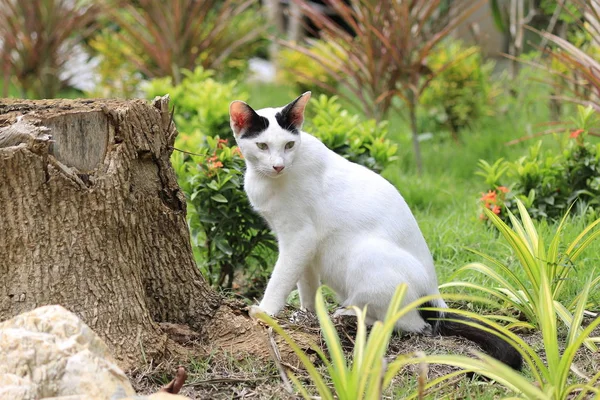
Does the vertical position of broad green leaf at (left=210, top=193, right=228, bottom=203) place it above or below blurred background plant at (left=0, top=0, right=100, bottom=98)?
below

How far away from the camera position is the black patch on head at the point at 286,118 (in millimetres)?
3289

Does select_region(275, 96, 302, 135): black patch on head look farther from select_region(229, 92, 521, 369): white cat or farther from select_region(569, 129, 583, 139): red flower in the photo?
select_region(569, 129, 583, 139): red flower

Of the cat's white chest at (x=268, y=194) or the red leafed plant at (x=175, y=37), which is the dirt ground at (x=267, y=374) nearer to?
the cat's white chest at (x=268, y=194)

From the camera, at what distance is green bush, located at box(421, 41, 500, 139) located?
24.0 feet

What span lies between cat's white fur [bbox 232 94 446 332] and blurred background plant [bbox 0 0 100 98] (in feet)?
19.6

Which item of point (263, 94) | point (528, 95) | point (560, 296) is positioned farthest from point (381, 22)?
point (263, 94)

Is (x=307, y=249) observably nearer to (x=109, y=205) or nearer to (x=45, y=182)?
(x=109, y=205)

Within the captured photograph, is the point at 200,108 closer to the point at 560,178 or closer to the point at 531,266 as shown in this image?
the point at 560,178

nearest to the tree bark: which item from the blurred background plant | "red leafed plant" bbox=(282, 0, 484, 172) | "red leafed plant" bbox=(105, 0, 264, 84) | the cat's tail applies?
the cat's tail

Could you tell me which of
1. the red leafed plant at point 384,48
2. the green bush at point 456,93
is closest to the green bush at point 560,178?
the red leafed plant at point 384,48

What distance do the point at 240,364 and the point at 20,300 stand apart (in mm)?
889

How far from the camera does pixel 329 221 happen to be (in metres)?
3.35

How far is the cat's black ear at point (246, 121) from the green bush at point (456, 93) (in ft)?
14.1

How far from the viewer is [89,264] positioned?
283 centimetres
